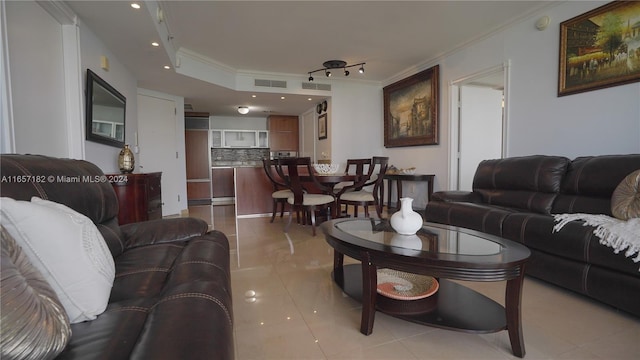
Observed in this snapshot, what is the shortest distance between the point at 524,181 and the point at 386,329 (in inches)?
82.8

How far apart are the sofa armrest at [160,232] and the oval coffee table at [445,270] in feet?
2.64

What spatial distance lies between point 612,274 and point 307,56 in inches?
161

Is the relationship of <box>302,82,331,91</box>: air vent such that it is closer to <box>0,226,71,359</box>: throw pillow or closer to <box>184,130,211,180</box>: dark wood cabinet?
<box>184,130,211,180</box>: dark wood cabinet

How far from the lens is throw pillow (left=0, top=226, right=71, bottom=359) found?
574 millimetres

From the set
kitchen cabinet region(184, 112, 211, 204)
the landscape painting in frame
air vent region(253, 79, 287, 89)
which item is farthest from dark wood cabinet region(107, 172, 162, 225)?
kitchen cabinet region(184, 112, 211, 204)

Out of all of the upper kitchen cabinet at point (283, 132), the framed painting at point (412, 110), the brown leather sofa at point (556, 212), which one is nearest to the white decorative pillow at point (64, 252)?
the brown leather sofa at point (556, 212)

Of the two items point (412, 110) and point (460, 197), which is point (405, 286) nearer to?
point (460, 197)

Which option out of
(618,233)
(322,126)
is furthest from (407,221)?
(322,126)

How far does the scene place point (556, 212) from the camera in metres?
2.47

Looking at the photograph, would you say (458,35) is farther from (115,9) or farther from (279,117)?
(279,117)

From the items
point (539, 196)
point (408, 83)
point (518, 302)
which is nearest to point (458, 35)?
point (408, 83)

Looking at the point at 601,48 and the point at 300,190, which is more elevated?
the point at 601,48

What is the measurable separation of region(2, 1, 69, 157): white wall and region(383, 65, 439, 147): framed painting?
4.44 meters

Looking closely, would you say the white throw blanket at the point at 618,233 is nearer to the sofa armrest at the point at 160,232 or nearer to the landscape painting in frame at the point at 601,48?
the landscape painting in frame at the point at 601,48
